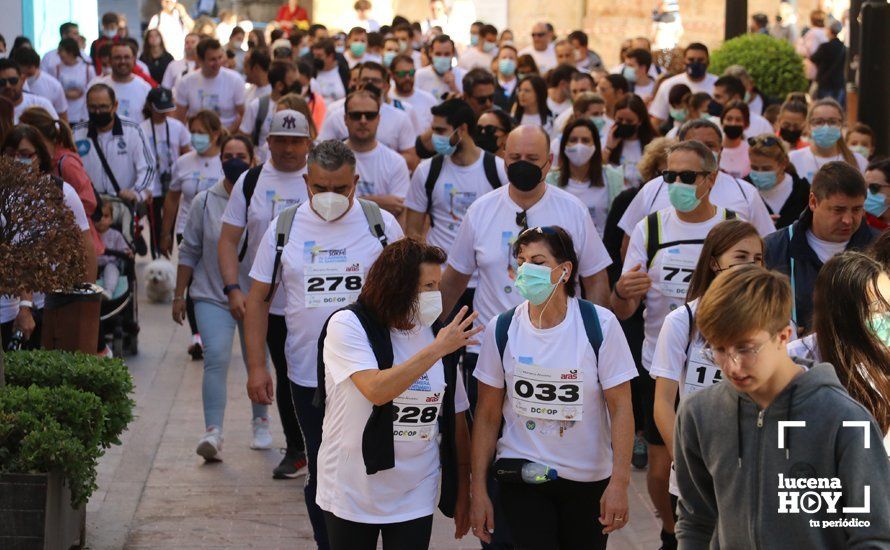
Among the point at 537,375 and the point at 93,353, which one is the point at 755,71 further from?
the point at 537,375

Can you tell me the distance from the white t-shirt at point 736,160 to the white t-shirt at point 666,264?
405 centimetres

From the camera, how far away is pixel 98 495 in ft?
27.1

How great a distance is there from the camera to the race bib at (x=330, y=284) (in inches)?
274

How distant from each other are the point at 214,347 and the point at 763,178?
357cm

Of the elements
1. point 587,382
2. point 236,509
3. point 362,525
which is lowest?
point 236,509

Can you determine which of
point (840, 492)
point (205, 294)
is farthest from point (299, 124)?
point (840, 492)

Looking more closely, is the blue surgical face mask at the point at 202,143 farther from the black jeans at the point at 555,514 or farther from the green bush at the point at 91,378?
the black jeans at the point at 555,514

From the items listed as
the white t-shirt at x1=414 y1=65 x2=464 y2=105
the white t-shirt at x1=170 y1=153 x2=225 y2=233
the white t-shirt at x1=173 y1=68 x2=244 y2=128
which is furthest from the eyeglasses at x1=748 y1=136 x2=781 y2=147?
the white t-shirt at x1=414 y1=65 x2=464 y2=105

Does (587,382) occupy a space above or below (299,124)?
below

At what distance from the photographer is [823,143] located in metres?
10.9

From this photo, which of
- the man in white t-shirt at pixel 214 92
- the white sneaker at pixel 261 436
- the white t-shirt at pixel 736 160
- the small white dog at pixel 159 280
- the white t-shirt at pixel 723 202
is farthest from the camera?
the man in white t-shirt at pixel 214 92

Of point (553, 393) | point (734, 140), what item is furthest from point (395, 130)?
point (553, 393)

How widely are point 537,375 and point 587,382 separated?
18cm

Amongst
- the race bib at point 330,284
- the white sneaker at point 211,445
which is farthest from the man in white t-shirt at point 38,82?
the race bib at point 330,284
